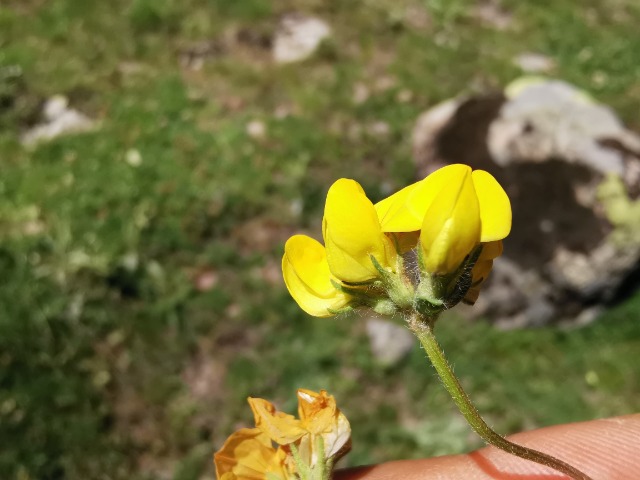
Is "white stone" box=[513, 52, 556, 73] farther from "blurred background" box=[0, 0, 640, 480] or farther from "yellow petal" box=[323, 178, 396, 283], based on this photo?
"yellow petal" box=[323, 178, 396, 283]

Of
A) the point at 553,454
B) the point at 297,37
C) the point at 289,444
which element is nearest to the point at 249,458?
the point at 289,444

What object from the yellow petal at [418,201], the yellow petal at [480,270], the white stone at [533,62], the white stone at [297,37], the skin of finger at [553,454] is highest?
the yellow petal at [418,201]

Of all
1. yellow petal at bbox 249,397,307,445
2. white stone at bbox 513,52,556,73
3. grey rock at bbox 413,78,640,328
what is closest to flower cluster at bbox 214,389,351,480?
yellow petal at bbox 249,397,307,445

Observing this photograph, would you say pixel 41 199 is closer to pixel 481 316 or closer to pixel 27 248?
pixel 27 248

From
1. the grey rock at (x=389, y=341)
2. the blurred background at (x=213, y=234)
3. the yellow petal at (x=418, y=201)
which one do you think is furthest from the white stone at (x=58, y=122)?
the yellow petal at (x=418, y=201)

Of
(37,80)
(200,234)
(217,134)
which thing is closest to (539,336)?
(200,234)

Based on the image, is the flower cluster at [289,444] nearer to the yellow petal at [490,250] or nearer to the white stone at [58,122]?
the yellow petal at [490,250]
